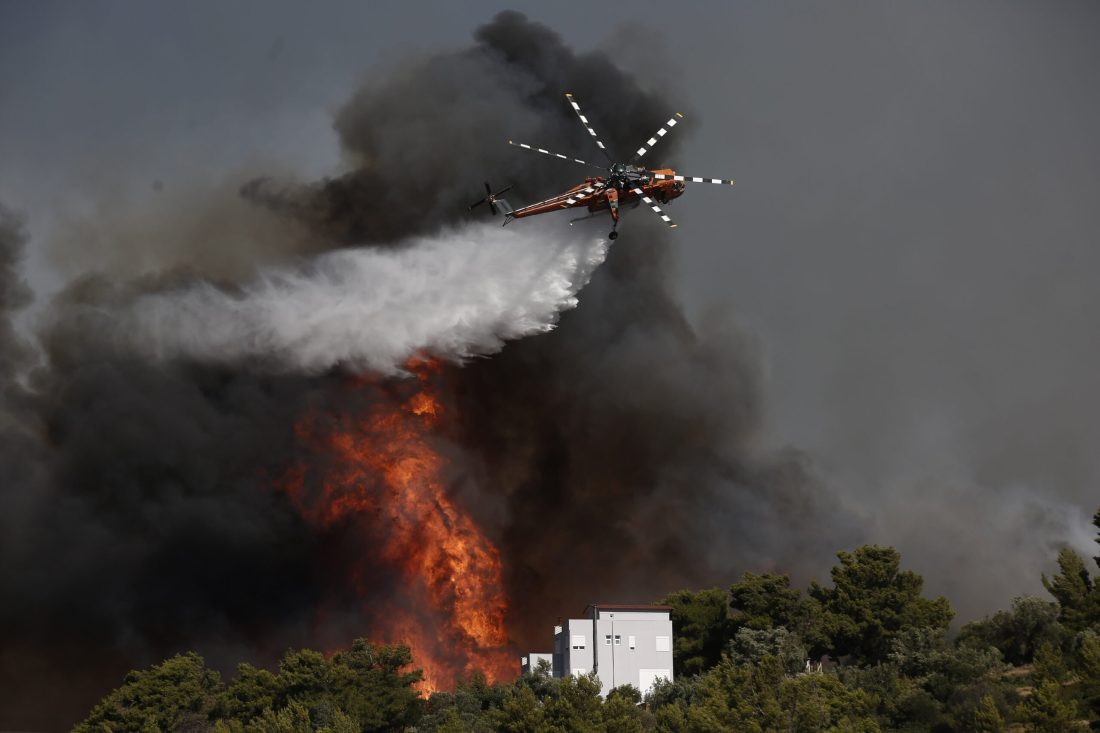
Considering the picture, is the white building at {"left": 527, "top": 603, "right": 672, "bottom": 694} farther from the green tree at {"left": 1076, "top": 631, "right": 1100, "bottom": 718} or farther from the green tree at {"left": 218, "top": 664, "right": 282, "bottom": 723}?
the green tree at {"left": 1076, "top": 631, "right": 1100, "bottom": 718}

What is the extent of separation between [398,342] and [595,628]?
1265 inches

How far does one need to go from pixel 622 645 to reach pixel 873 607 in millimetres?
21837

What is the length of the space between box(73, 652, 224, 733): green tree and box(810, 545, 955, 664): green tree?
52179 millimetres

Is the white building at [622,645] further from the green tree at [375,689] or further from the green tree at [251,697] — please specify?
the green tree at [251,697]

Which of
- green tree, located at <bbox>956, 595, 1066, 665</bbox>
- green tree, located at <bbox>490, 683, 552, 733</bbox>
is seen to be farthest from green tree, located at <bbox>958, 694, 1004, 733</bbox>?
green tree, located at <bbox>490, 683, 552, 733</bbox>

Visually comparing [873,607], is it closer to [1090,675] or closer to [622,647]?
[622,647]

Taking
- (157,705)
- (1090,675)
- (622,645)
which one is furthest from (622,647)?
(1090,675)

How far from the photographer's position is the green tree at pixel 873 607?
9669 cm

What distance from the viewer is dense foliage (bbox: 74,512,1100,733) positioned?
66500mm

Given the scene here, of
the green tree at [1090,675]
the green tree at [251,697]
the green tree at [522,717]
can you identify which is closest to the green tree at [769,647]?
A: the green tree at [522,717]

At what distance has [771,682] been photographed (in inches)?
2702

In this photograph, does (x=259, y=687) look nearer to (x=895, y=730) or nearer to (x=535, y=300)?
(x=535, y=300)

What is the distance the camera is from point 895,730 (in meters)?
68.2

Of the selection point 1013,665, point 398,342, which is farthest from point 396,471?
point 1013,665
